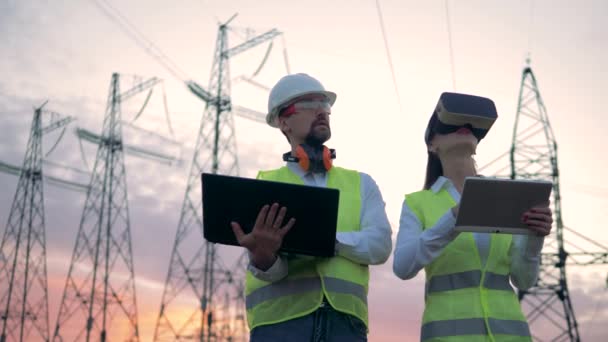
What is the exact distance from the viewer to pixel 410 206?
5.02 m

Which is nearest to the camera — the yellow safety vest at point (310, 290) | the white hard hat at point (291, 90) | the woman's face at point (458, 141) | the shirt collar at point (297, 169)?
the yellow safety vest at point (310, 290)

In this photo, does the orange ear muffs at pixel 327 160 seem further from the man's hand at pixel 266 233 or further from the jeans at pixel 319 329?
the jeans at pixel 319 329

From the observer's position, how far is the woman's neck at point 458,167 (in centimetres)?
517

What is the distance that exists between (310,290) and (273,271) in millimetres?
262

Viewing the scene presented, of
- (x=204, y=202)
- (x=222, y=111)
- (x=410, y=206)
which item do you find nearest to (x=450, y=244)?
(x=410, y=206)

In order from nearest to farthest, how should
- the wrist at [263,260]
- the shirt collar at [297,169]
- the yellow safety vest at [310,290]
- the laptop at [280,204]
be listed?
1. the laptop at [280,204]
2. the wrist at [263,260]
3. the yellow safety vest at [310,290]
4. the shirt collar at [297,169]

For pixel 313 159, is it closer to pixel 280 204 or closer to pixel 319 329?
pixel 280 204

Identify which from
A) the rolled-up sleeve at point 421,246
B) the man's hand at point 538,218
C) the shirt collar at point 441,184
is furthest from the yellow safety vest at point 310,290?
the man's hand at point 538,218

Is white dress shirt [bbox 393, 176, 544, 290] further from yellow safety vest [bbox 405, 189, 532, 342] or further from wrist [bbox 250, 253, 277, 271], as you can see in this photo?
wrist [bbox 250, 253, 277, 271]

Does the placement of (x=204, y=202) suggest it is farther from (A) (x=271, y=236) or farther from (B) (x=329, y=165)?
(B) (x=329, y=165)

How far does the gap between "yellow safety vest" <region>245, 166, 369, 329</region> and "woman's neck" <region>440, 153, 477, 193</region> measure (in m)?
0.91

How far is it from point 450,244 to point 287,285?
43.7 inches

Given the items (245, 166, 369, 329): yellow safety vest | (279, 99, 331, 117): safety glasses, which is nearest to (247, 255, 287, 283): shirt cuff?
(245, 166, 369, 329): yellow safety vest

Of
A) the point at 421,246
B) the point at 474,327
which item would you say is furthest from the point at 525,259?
the point at 421,246
